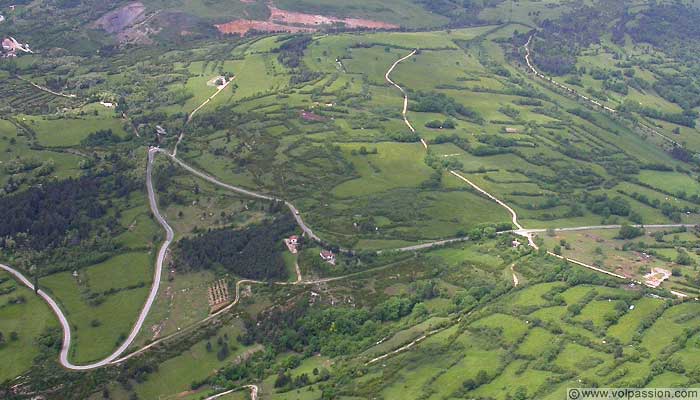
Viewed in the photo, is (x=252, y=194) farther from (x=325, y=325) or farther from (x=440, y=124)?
(x=440, y=124)

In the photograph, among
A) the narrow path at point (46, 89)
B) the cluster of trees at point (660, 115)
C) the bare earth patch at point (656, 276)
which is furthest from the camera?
the cluster of trees at point (660, 115)

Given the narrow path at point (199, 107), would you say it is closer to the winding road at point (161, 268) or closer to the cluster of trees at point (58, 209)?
the winding road at point (161, 268)

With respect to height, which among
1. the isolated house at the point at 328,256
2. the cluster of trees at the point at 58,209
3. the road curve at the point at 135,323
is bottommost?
the road curve at the point at 135,323

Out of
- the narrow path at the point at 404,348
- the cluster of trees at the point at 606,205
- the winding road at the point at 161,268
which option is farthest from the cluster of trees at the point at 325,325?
the cluster of trees at the point at 606,205

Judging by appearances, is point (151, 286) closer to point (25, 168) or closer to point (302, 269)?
point (302, 269)

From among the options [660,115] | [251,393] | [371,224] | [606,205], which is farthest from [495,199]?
[660,115]

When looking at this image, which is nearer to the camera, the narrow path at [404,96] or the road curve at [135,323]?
the road curve at [135,323]

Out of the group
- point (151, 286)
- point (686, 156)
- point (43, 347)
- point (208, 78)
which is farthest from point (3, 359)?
point (686, 156)

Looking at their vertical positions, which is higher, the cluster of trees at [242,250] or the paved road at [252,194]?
the paved road at [252,194]

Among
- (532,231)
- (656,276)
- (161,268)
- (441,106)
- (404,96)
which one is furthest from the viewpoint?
(404,96)
